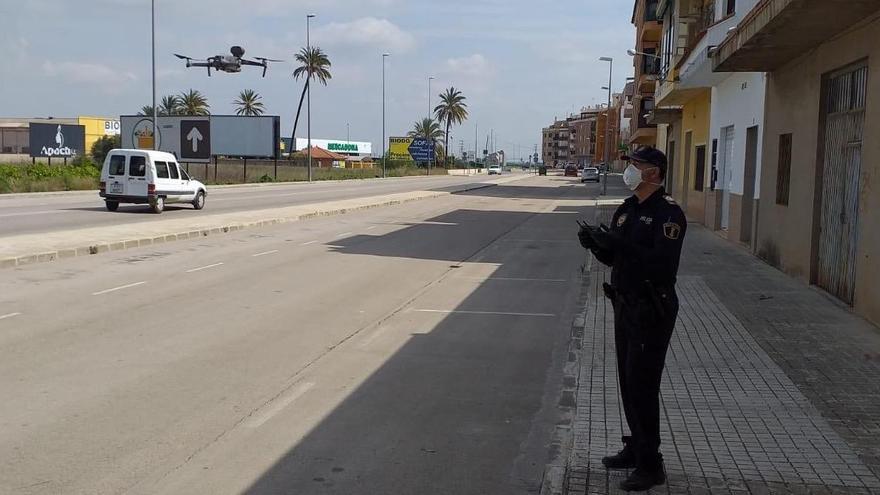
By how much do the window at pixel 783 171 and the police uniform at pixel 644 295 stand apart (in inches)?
409

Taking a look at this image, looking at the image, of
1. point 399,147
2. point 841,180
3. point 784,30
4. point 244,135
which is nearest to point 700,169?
point 784,30

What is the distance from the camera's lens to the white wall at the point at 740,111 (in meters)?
16.5

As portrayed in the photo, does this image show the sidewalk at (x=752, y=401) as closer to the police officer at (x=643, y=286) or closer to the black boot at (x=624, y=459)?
the black boot at (x=624, y=459)

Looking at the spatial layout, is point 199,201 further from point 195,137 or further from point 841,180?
point 195,137

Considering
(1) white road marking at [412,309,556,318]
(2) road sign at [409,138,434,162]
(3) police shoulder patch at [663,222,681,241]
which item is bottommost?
(1) white road marking at [412,309,556,318]

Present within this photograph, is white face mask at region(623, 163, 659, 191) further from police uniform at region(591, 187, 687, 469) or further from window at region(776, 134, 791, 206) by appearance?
window at region(776, 134, 791, 206)

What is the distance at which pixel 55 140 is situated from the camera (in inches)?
2576

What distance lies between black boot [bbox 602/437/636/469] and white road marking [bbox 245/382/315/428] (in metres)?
2.42

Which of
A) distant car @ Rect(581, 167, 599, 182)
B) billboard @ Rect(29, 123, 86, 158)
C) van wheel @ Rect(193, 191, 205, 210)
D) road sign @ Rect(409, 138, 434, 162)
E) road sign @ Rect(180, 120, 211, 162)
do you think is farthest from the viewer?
road sign @ Rect(409, 138, 434, 162)

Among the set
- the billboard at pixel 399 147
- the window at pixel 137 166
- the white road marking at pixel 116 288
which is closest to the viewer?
the white road marking at pixel 116 288

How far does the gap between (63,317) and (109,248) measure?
6.78 metres

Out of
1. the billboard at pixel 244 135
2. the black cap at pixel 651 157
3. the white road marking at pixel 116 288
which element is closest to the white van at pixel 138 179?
the white road marking at pixel 116 288

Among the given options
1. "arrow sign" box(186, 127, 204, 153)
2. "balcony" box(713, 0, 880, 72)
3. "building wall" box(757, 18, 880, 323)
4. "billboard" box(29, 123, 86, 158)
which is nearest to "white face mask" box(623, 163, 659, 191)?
"building wall" box(757, 18, 880, 323)

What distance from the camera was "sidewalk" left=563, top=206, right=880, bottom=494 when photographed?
4715 millimetres
